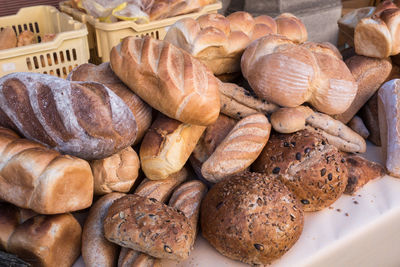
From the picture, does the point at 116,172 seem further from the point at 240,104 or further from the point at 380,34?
the point at 380,34

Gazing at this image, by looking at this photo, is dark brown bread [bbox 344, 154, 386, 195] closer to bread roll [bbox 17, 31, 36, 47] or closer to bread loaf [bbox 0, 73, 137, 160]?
bread loaf [bbox 0, 73, 137, 160]

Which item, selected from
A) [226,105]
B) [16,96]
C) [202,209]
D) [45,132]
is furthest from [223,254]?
[16,96]

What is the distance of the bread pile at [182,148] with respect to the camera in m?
0.87

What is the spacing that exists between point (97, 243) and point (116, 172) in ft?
0.71

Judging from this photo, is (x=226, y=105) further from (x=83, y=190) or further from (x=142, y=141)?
(x=83, y=190)

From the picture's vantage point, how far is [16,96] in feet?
3.12

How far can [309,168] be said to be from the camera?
1.05 m

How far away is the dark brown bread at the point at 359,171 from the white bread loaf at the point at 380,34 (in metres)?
0.47

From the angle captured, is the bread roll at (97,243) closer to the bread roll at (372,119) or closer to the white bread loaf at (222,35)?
the white bread loaf at (222,35)

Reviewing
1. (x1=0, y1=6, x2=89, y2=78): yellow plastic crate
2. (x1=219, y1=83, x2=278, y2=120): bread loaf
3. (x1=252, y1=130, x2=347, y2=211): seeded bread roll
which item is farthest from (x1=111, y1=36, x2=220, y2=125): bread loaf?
(x1=0, y1=6, x2=89, y2=78): yellow plastic crate

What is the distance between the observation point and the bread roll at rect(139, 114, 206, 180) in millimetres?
1057

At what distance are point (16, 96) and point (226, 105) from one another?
66 cm

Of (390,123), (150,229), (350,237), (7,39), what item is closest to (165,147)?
(150,229)

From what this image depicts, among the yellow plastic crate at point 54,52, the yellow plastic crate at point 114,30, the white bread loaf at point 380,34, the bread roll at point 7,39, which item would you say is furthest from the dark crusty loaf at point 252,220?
the bread roll at point 7,39
